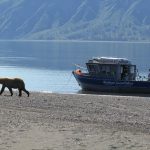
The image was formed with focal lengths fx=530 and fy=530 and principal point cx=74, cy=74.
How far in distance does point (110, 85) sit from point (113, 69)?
1.51 metres

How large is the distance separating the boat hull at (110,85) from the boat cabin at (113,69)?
57 cm

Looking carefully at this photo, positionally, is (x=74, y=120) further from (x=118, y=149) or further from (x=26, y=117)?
(x=118, y=149)

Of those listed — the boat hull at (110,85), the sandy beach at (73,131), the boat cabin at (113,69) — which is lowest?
the boat hull at (110,85)

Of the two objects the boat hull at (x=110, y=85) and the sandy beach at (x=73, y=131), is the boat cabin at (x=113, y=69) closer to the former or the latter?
the boat hull at (x=110, y=85)

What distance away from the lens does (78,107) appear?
23.3 meters

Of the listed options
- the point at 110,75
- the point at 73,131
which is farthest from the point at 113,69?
the point at 73,131

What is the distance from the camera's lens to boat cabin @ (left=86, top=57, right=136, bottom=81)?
160 ft

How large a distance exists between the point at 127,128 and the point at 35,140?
Answer: 4029 mm

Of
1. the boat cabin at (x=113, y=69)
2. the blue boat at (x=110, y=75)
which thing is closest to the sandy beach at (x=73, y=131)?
the blue boat at (x=110, y=75)

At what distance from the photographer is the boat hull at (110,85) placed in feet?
156

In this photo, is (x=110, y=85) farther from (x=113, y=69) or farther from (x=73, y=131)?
(x=73, y=131)

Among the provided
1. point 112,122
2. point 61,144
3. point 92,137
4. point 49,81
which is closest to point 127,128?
point 112,122

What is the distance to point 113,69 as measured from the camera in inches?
1928

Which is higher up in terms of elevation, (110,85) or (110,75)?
(110,75)
